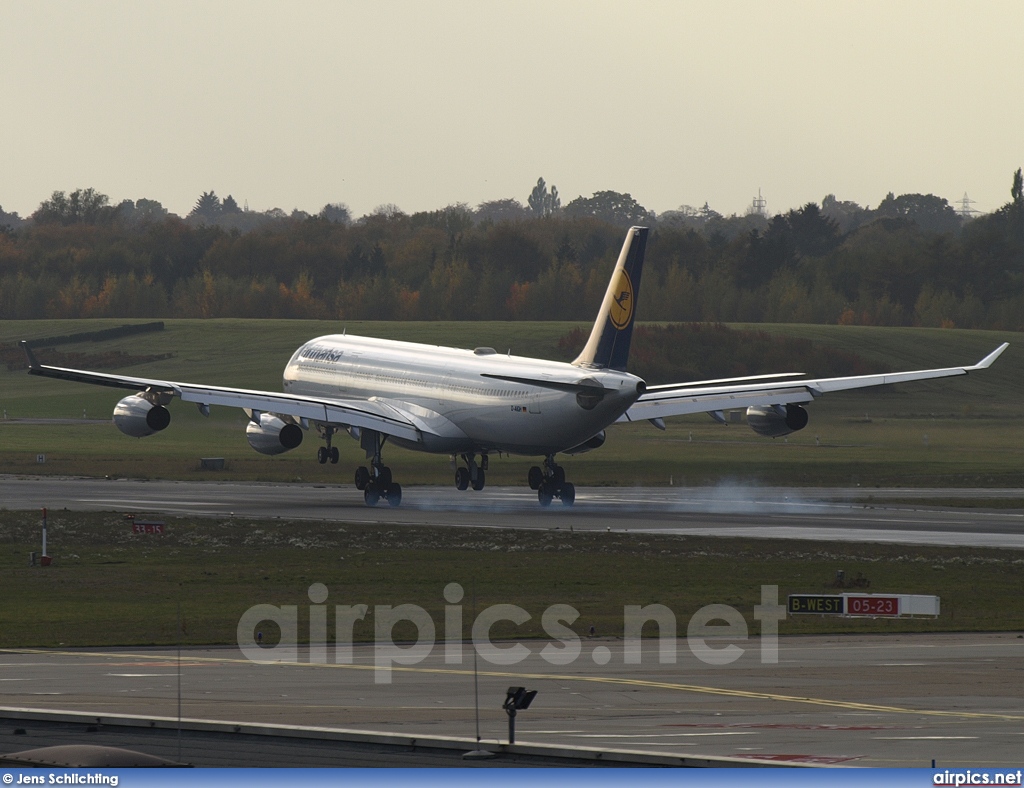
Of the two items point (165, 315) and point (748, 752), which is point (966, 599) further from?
point (165, 315)

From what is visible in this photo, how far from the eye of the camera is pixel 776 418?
2650 inches

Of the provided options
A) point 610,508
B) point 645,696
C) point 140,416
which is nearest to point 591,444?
point 610,508

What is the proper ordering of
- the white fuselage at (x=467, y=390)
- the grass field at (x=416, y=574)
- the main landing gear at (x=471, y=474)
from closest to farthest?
the grass field at (x=416, y=574), the white fuselage at (x=467, y=390), the main landing gear at (x=471, y=474)

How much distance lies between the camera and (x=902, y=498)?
7081 cm

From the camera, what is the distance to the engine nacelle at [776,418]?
66.9 meters

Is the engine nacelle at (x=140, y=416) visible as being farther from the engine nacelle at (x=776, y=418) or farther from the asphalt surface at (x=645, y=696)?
the asphalt surface at (x=645, y=696)

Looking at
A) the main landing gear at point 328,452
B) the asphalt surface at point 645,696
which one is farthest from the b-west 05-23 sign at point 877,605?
the main landing gear at point 328,452

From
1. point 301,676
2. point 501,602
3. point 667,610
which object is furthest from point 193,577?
point 301,676

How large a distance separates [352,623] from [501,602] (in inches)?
171

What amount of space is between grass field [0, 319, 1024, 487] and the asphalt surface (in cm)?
4769

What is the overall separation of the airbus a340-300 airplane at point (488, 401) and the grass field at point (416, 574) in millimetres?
7388

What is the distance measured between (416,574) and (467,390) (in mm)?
21554

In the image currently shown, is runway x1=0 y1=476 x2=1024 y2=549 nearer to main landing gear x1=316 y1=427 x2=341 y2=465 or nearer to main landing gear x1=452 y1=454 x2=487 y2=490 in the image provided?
main landing gear x1=452 y1=454 x2=487 y2=490

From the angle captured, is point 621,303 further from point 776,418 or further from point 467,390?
point 776,418
